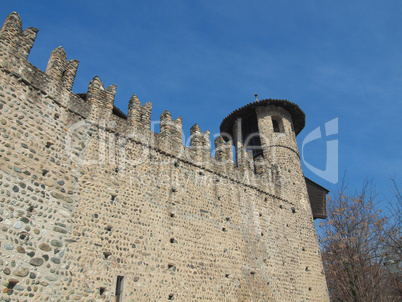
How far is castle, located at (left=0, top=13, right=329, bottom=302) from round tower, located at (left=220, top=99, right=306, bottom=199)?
0.70 meters

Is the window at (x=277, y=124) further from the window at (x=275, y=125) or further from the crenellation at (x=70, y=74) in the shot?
the crenellation at (x=70, y=74)

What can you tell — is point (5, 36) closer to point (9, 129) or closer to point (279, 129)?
point (9, 129)

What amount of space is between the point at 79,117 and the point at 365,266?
12.0m

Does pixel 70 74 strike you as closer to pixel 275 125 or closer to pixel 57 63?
pixel 57 63

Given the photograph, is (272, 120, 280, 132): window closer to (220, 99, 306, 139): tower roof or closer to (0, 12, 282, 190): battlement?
(220, 99, 306, 139): tower roof

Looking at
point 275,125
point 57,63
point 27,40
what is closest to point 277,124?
point 275,125

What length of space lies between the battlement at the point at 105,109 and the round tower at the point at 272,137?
102 cm

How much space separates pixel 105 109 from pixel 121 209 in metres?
2.76

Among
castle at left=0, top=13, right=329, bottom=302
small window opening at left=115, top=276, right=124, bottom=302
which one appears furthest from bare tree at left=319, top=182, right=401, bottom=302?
small window opening at left=115, top=276, right=124, bottom=302

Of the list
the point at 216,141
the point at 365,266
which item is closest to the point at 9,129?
Answer: the point at 216,141

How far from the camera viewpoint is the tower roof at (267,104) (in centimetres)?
1461

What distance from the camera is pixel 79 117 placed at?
25.4 feet

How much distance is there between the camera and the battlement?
6883mm

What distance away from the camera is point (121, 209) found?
7.41 meters
